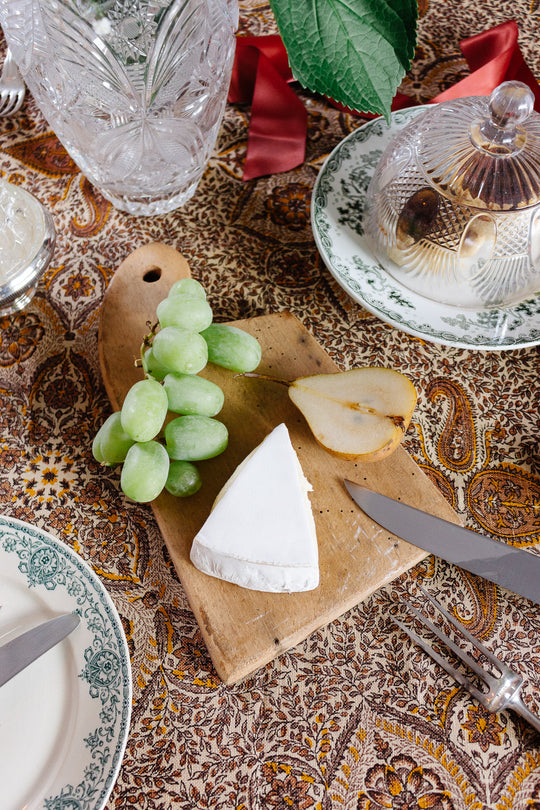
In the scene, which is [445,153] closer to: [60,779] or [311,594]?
[311,594]

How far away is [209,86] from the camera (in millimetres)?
610

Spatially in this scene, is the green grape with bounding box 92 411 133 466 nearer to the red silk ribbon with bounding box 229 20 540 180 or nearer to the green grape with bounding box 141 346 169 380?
the green grape with bounding box 141 346 169 380

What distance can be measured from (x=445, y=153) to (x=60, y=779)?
606mm

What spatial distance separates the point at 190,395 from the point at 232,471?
0.28 ft

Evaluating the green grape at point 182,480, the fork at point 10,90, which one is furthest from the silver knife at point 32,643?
the fork at point 10,90

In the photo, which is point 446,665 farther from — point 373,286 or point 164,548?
point 373,286

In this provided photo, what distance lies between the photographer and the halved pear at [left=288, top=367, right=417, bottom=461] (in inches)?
20.4

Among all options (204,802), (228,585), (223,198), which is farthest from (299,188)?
(204,802)

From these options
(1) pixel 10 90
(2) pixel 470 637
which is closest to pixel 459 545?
(2) pixel 470 637

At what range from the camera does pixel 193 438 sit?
1.63 ft

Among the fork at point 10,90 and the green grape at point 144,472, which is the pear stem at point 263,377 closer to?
the green grape at point 144,472

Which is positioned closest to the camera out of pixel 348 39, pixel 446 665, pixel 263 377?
pixel 348 39

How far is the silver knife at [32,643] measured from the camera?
1.40 feet

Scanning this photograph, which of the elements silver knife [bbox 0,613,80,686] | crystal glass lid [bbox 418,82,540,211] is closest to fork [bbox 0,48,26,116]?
crystal glass lid [bbox 418,82,540,211]
